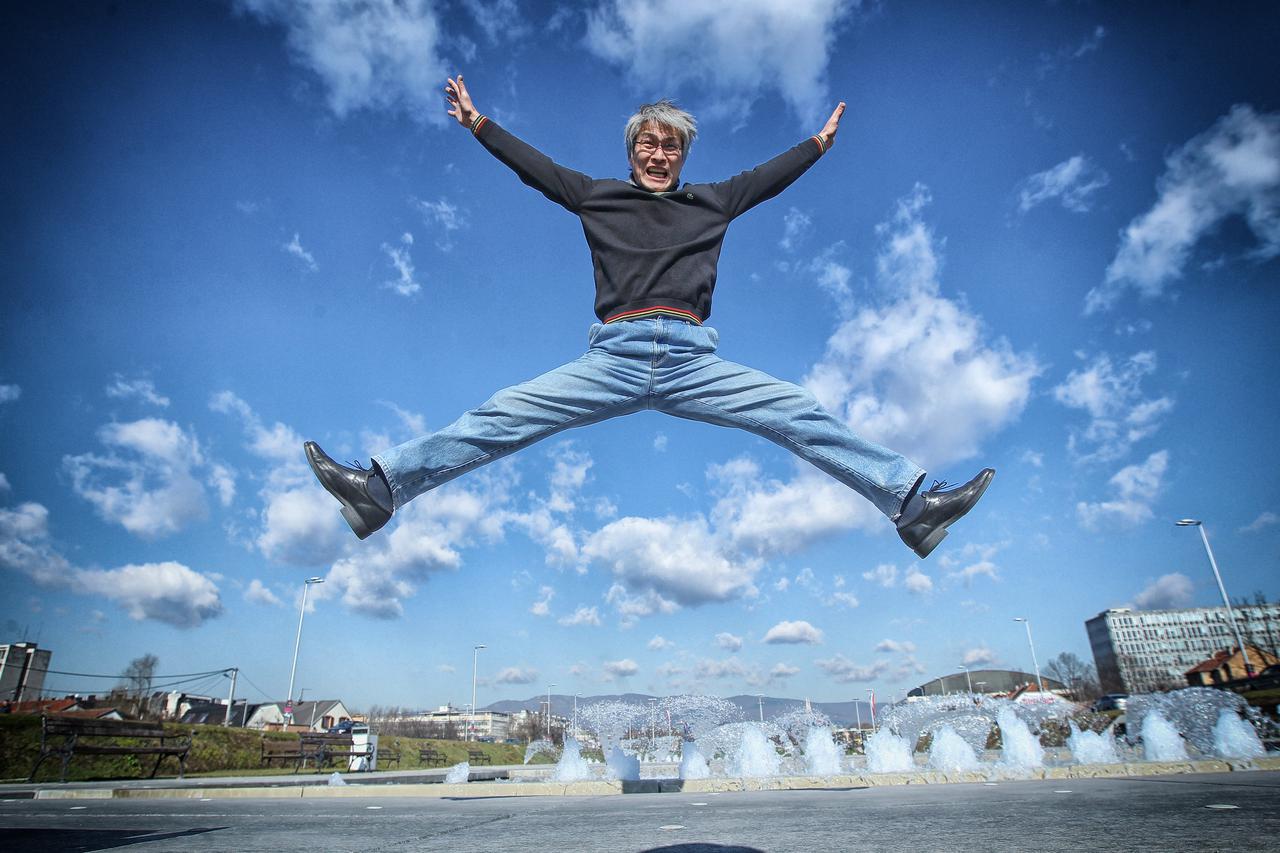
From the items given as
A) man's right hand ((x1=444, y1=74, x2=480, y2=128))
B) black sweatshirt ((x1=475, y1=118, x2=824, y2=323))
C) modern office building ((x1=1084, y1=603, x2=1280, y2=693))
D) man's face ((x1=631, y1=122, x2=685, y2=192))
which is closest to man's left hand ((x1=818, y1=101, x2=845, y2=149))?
black sweatshirt ((x1=475, y1=118, x2=824, y2=323))

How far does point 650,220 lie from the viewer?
3.61 meters

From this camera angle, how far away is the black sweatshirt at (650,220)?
3383 mm

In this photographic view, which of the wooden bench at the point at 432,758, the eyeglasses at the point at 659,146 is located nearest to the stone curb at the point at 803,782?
the eyeglasses at the point at 659,146

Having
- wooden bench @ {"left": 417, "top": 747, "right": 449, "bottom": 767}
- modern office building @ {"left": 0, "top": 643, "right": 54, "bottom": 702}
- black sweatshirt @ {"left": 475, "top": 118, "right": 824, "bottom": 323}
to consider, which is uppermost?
modern office building @ {"left": 0, "top": 643, "right": 54, "bottom": 702}

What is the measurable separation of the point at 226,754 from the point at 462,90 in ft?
72.6

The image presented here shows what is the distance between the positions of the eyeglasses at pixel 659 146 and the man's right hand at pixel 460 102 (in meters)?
0.95

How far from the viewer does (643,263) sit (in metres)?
3.42

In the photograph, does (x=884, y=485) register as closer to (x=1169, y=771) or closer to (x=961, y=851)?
(x=961, y=851)

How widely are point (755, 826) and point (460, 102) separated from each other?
384 centimetres

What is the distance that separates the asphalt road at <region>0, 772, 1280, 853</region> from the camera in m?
2.07

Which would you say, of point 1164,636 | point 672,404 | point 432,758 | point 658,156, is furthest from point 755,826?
point 1164,636

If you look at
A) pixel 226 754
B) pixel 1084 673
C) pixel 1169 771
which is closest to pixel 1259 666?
pixel 1084 673

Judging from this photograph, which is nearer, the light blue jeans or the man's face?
the light blue jeans

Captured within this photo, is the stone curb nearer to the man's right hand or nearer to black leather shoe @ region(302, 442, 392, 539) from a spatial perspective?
black leather shoe @ region(302, 442, 392, 539)
